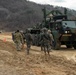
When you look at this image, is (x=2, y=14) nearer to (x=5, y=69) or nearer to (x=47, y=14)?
(x=47, y=14)

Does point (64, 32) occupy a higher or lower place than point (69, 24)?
lower

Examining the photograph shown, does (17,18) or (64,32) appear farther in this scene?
(17,18)

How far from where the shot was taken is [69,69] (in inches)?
561

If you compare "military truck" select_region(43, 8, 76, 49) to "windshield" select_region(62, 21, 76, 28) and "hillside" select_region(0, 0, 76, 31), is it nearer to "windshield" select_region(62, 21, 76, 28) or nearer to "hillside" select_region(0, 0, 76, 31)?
"windshield" select_region(62, 21, 76, 28)

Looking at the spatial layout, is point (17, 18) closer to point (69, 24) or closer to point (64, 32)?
point (69, 24)

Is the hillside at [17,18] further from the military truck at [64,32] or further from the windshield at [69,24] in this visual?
the military truck at [64,32]

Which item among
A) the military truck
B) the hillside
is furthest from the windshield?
the hillside

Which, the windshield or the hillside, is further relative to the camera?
the hillside

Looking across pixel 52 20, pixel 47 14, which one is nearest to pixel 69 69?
pixel 52 20

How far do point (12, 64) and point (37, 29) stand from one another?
16690 millimetres

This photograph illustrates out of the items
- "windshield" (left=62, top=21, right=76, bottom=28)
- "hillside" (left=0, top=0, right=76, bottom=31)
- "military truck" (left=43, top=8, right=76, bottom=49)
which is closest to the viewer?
"military truck" (left=43, top=8, right=76, bottom=49)

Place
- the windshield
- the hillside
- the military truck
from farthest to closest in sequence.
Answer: the hillside < the windshield < the military truck

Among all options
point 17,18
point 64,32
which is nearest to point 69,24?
point 64,32

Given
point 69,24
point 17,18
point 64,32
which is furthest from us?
point 17,18
